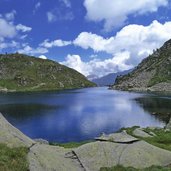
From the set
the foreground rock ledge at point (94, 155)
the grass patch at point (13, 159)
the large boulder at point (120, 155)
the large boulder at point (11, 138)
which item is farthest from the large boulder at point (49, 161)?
the large boulder at point (11, 138)

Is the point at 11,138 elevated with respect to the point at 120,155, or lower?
elevated

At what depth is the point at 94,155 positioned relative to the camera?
2597cm

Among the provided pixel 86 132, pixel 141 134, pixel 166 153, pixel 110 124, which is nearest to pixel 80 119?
pixel 110 124

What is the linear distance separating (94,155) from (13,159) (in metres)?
6.80

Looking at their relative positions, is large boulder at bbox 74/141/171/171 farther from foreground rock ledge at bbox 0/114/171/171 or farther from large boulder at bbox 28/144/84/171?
large boulder at bbox 28/144/84/171

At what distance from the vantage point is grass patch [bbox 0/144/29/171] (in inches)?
864

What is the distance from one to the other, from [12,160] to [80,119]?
89.1 m

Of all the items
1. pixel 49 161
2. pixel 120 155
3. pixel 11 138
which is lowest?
pixel 120 155

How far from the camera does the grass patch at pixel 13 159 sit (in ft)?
72.0

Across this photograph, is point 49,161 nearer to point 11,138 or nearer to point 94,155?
→ point 94,155

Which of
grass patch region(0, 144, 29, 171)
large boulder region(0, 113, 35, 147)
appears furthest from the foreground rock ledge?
grass patch region(0, 144, 29, 171)

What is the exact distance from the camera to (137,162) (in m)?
25.7

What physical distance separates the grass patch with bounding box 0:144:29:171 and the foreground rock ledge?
562mm

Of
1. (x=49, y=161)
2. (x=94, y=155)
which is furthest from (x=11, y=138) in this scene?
(x=94, y=155)
